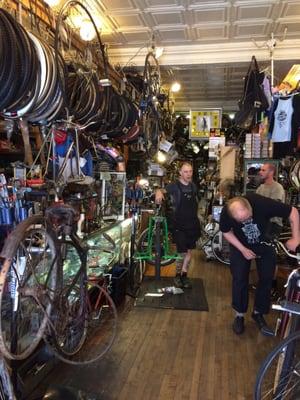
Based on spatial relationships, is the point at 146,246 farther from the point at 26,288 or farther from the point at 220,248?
the point at 26,288

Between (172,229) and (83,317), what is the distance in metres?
2.60

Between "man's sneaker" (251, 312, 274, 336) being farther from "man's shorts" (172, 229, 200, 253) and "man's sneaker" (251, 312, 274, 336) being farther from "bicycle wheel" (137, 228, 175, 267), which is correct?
"bicycle wheel" (137, 228, 175, 267)

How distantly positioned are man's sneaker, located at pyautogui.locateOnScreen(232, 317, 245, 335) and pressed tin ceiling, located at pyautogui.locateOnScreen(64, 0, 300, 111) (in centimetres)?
371

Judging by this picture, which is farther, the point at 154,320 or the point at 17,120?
the point at 154,320

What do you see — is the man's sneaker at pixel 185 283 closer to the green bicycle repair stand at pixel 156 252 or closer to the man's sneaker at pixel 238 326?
the green bicycle repair stand at pixel 156 252

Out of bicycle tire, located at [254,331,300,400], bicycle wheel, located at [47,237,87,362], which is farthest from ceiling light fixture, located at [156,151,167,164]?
bicycle tire, located at [254,331,300,400]

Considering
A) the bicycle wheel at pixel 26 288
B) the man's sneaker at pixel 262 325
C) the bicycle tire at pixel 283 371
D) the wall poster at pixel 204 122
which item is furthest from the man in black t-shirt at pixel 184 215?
the wall poster at pixel 204 122

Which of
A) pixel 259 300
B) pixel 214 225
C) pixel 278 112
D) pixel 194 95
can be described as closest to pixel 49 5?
pixel 278 112

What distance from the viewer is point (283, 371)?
2398 mm

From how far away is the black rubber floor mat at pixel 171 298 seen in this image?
4.57 meters

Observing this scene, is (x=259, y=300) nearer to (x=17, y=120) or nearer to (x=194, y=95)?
(x=17, y=120)

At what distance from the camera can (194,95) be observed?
9.42 metres

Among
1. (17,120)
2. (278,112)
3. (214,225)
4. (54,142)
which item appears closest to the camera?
(17,120)

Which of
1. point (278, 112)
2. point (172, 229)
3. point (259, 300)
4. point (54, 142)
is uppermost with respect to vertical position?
point (278, 112)
